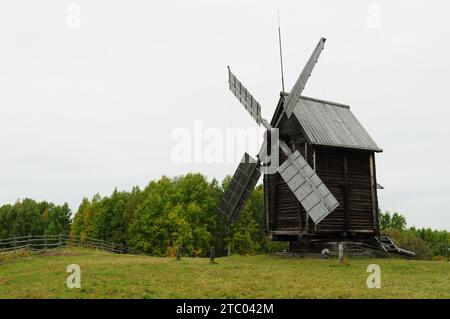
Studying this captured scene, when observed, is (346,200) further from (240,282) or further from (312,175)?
(240,282)

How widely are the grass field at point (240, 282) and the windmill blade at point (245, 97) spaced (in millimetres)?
10680

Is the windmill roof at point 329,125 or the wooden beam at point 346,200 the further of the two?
the wooden beam at point 346,200

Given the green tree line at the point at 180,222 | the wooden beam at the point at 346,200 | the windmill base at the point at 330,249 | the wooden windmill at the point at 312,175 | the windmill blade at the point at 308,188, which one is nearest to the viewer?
the windmill blade at the point at 308,188

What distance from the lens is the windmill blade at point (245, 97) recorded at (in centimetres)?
2814

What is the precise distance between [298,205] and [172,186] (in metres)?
37.3

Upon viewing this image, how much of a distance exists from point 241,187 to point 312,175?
22.9 ft

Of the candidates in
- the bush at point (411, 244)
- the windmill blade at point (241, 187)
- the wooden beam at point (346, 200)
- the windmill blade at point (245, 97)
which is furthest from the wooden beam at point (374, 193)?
the bush at point (411, 244)

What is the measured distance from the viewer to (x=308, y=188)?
23547 millimetres

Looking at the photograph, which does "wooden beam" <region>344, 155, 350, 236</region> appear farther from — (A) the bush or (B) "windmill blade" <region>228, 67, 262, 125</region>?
(A) the bush

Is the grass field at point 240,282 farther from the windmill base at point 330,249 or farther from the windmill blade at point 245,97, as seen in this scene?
the windmill blade at point 245,97

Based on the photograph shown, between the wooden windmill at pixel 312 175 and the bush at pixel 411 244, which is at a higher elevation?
the wooden windmill at pixel 312 175

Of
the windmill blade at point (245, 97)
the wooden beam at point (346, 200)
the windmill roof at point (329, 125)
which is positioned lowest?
the wooden beam at point (346, 200)
